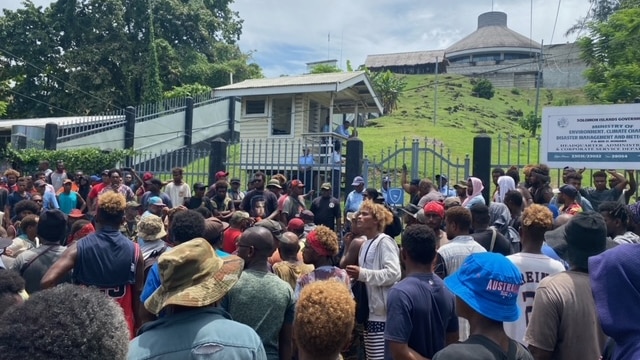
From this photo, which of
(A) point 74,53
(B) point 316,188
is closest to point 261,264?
(B) point 316,188

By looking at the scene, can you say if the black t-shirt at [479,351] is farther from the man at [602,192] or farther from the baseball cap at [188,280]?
the man at [602,192]

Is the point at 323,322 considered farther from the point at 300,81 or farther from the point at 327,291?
the point at 300,81

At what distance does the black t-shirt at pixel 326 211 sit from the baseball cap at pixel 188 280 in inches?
296

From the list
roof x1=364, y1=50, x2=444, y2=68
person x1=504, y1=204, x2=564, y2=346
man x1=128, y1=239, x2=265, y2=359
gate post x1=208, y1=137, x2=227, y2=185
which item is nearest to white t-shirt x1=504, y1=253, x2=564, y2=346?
person x1=504, y1=204, x2=564, y2=346

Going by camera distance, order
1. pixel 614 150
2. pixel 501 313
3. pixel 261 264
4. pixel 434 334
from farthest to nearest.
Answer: pixel 614 150 → pixel 261 264 → pixel 434 334 → pixel 501 313

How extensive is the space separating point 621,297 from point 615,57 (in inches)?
942

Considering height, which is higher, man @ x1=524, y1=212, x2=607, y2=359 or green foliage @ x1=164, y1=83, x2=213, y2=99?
green foliage @ x1=164, y1=83, x2=213, y2=99

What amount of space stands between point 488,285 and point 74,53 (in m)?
33.8

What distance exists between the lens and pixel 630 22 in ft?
69.5

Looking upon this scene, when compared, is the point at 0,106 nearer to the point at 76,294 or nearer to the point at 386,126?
the point at 386,126

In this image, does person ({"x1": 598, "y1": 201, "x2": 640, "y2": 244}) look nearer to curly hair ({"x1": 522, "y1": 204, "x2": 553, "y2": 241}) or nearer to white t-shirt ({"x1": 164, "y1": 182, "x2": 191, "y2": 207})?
curly hair ({"x1": 522, "y1": 204, "x2": 553, "y2": 241})

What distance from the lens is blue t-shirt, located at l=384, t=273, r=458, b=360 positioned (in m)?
3.41

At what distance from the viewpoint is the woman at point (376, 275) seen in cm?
451

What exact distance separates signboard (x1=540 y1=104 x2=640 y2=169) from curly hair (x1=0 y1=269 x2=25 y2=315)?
10.00m
